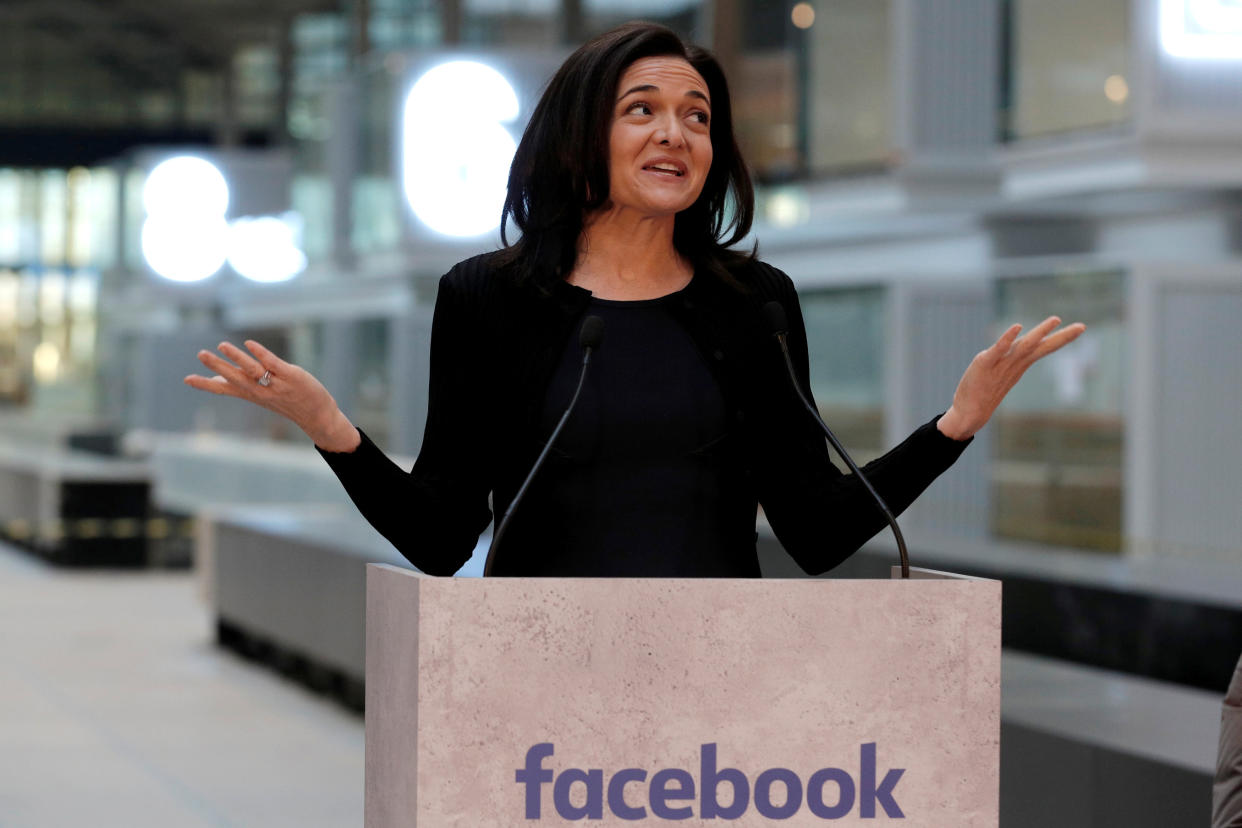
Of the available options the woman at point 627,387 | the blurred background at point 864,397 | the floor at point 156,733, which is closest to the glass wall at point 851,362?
the blurred background at point 864,397

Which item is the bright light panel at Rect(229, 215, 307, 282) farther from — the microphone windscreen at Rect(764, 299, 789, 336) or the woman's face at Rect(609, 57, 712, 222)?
the microphone windscreen at Rect(764, 299, 789, 336)

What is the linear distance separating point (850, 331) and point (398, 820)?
15.9 metres

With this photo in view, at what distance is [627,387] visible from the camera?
246 cm

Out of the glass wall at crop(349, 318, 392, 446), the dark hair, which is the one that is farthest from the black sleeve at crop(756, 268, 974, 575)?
the glass wall at crop(349, 318, 392, 446)

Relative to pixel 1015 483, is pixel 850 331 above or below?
above

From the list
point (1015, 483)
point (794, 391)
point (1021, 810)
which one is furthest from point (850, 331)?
point (794, 391)

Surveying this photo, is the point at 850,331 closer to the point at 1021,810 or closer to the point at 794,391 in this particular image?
the point at 1021,810

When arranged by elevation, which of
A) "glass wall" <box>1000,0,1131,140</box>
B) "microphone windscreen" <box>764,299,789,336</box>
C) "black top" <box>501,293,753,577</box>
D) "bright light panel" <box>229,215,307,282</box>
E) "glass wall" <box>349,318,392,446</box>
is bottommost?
"glass wall" <box>349,318,392,446</box>

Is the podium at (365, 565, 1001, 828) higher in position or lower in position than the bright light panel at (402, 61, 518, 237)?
lower

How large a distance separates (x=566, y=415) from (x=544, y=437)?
209mm

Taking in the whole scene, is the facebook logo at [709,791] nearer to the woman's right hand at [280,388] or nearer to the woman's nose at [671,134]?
the woman's right hand at [280,388]

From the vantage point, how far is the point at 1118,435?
13797 mm

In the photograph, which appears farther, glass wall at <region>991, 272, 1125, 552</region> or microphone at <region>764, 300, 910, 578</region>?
glass wall at <region>991, 272, 1125, 552</region>

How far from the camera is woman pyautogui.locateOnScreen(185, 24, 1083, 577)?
242 centimetres
